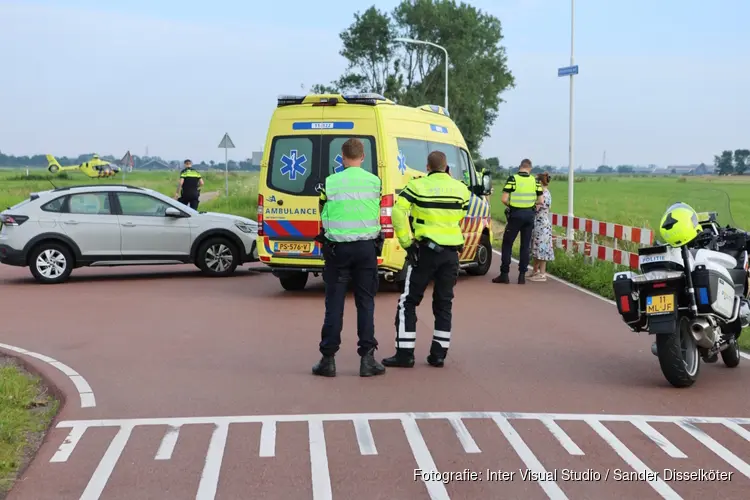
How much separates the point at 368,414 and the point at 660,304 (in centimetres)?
248

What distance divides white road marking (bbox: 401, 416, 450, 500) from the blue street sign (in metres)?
13.5

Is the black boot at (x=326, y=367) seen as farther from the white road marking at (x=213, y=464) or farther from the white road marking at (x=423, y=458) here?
the white road marking at (x=213, y=464)

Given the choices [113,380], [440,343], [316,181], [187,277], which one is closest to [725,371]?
[440,343]

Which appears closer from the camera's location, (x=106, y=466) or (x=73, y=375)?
(x=106, y=466)

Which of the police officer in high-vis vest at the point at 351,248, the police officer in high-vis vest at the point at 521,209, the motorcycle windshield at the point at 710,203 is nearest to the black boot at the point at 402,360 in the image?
A: the police officer in high-vis vest at the point at 351,248

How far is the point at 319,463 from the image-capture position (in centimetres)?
574

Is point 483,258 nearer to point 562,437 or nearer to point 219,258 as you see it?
point 219,258

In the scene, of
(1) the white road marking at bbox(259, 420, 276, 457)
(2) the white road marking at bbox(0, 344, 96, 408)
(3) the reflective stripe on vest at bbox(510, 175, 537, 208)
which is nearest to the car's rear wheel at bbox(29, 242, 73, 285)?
(2) the white road marking at bbox(0, 344, 96, 408)

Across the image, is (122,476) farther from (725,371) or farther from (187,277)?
(187,277)

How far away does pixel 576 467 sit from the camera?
5711mm

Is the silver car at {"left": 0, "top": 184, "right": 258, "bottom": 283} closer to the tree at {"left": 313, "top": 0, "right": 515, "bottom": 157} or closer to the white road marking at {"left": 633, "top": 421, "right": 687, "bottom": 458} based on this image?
the white road marking at {"left": 633, "top": 421, "right": 687, "bottom": 458}

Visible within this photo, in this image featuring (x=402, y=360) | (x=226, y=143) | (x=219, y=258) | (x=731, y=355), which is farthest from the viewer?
(x=226, y=143)

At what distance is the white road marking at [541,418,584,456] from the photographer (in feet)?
19.9

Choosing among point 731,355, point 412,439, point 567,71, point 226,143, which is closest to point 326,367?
point 412,439
